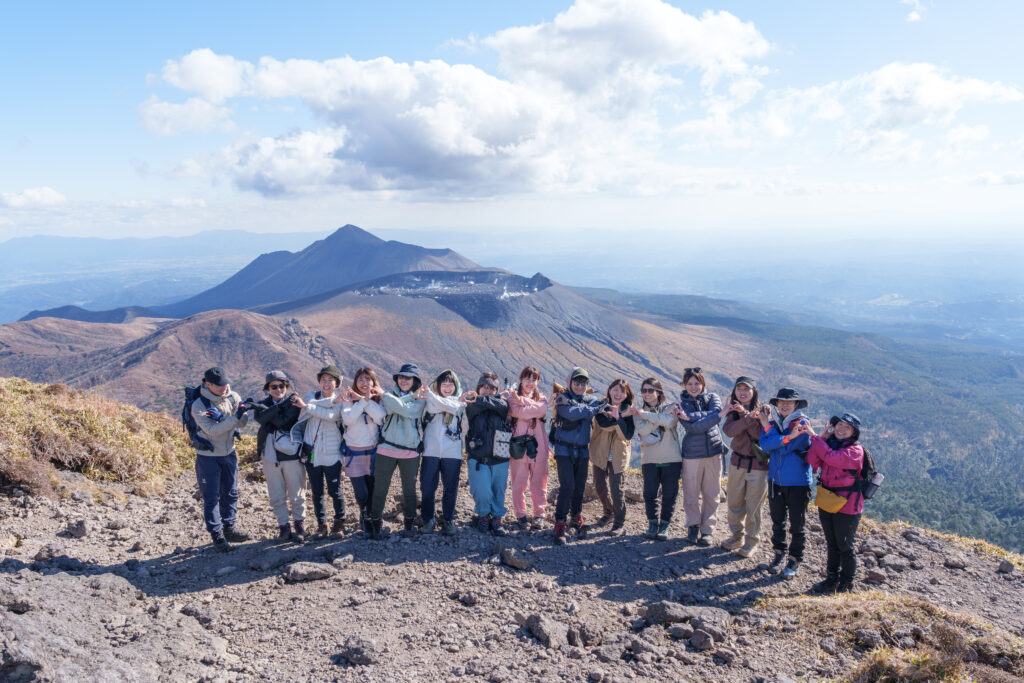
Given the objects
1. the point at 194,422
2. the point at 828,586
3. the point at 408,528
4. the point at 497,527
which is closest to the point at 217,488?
the point at 194,422

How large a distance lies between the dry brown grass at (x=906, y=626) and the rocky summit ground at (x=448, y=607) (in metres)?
0.02

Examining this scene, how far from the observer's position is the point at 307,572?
517 cm

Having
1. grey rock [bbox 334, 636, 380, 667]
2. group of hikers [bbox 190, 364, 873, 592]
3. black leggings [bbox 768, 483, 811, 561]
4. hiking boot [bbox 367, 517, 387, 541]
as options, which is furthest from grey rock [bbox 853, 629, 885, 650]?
hiking boot [bbox 367, 517, 387, 541]

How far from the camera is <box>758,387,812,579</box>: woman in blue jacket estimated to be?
19.3ft

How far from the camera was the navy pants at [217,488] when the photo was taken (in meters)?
5.85

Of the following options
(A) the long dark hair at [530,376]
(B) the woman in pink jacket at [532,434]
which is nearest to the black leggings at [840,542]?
(B) the woman in pink jacket at [532,434]

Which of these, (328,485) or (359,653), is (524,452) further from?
(359,653)

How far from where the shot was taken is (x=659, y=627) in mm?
4707

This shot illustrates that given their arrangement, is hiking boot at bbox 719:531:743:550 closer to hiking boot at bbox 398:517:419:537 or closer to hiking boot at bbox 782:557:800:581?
hiking boot at bbox 782:557:800:581

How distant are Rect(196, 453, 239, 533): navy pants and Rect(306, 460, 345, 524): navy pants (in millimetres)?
865

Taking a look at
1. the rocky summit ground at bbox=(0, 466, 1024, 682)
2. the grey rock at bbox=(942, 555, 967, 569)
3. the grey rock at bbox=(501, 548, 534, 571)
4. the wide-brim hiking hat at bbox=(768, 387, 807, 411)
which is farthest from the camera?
the grey rock at bbox=(942, 555, 967, 569)

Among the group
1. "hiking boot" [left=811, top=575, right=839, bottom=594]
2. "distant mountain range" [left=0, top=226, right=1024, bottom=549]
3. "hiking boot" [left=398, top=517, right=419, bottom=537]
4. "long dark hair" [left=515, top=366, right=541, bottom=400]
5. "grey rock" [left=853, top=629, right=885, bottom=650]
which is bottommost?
"distant mountain range" [left=0, top=226, right=1024, bottom=549]

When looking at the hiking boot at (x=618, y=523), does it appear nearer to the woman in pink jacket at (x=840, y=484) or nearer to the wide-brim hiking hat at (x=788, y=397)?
the woman in pink jacket at (x=840, y=484)

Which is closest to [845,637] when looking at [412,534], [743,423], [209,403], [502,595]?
[743,423]
